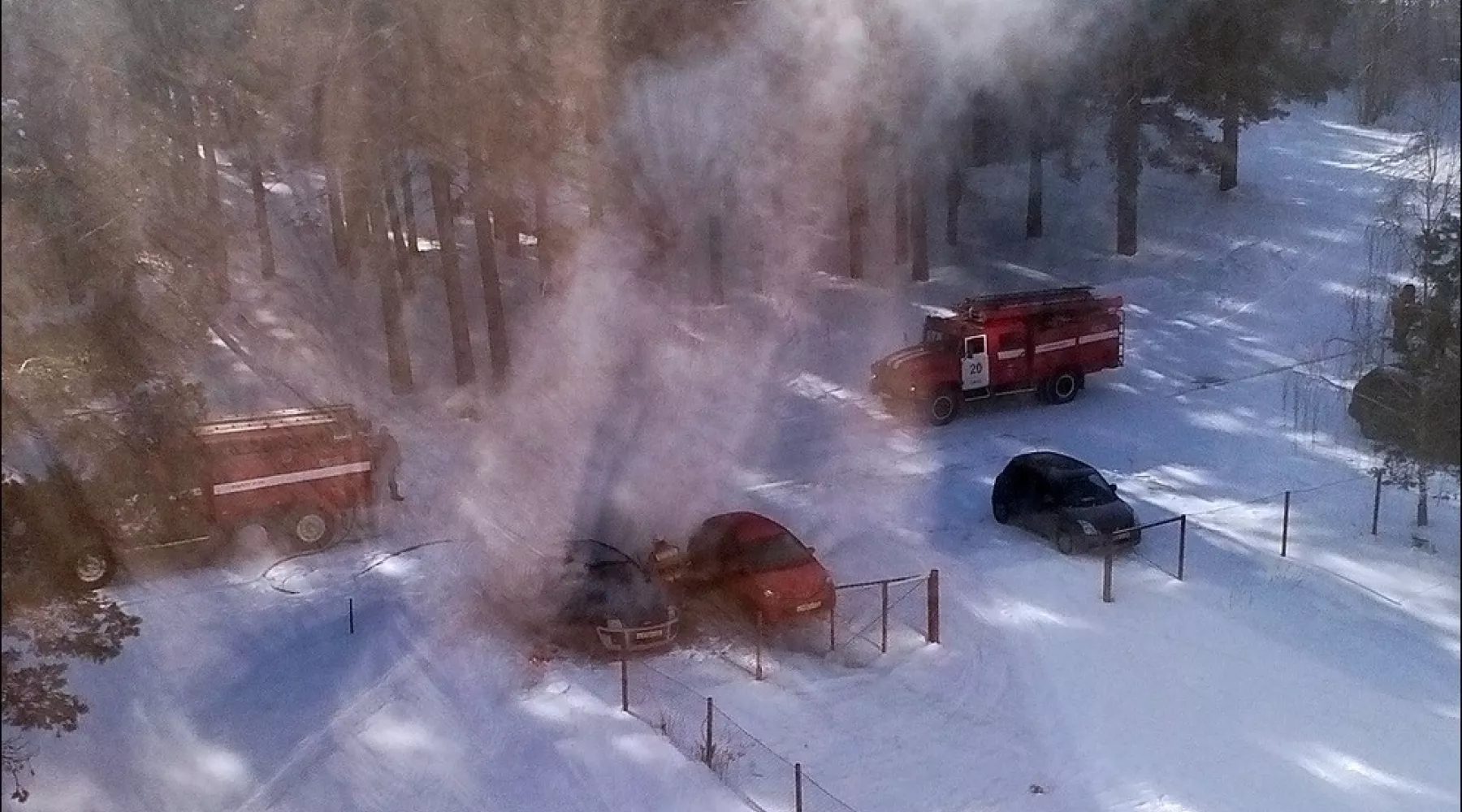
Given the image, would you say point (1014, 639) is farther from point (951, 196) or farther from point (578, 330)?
point (951, 196)

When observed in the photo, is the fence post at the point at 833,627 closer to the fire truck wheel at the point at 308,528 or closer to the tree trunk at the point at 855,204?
the fire truck wheel at the point at 308,528

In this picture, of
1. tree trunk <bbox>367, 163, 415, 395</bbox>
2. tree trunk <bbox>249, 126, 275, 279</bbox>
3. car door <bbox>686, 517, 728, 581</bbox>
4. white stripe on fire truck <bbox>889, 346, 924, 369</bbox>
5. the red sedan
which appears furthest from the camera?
tree trunk <bbox>249, 126, 275, 279</bbox>

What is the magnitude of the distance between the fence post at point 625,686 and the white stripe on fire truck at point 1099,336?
6.06m

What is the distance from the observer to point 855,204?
44.8ft

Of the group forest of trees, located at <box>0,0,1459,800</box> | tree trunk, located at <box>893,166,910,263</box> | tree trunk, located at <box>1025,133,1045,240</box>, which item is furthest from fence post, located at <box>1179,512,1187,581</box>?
tree trunk, located at <box>1025,133,1045,240</box>

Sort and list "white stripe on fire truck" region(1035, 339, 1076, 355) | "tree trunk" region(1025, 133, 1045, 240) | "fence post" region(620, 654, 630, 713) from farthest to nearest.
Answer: "tree trunk" region(1025, 133, 1045, 240) < "white stripe on fire truck" region(1035, 339, 1076, 355) < "fence post" region(620, 654, 630, 713)

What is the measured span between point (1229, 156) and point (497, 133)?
29.5ft

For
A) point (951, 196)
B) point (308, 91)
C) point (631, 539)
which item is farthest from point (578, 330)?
point (951, 196)

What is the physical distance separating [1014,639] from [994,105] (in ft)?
25.3

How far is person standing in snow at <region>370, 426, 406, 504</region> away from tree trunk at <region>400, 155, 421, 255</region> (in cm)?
284

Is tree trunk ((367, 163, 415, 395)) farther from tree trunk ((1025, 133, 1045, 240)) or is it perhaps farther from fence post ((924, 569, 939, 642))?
tree trunk ((1025, 133, 1045, 240))

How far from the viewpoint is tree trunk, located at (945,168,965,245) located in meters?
14.6

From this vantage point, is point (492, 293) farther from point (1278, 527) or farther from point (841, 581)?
point (1278, 527)

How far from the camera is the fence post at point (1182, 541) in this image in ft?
22.2
